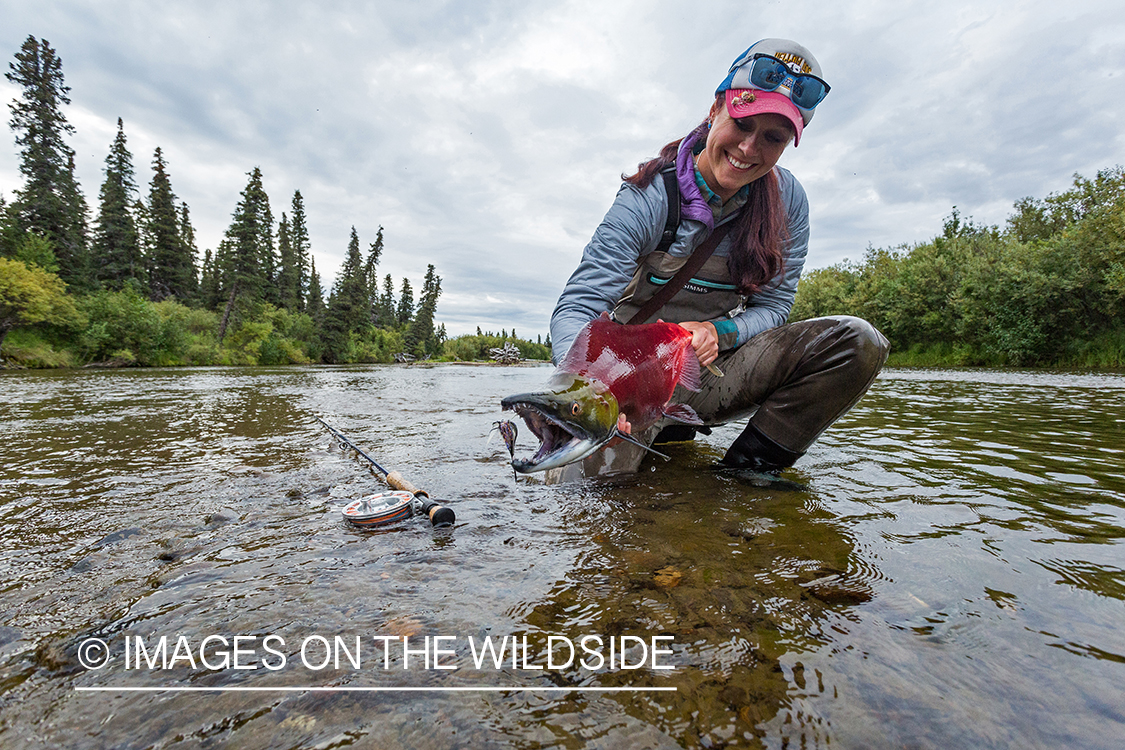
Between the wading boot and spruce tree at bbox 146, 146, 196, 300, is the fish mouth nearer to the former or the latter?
the wading boot

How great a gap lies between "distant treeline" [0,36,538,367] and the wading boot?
3249 centimetres

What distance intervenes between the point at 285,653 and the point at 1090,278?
3658cm

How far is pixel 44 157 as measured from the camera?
32.2 meters

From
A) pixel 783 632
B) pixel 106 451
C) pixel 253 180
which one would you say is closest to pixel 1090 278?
pixel 783 632

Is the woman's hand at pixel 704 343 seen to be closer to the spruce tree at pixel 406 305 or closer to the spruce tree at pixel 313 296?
the spruce tree at pixel 313 296

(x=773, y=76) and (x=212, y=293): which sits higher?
(x=212, y=293)

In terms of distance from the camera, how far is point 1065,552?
1.91 metres

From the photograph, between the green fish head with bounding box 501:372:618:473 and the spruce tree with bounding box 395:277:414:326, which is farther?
the spruce tree with bounding box 395:277:414:326

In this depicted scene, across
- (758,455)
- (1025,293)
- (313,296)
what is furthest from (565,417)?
(313,296)

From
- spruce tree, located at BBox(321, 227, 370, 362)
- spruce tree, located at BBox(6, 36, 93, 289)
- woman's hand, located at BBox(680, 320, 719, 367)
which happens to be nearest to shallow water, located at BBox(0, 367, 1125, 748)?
woman's hand, located at BBox(680, 320, 719, 367)

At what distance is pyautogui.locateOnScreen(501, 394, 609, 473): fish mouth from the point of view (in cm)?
161

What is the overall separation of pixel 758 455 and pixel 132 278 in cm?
4943

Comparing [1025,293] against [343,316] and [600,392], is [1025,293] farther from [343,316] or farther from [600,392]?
[343,316]

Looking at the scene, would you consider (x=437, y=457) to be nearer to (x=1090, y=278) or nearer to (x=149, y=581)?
(x=149, y=581)
